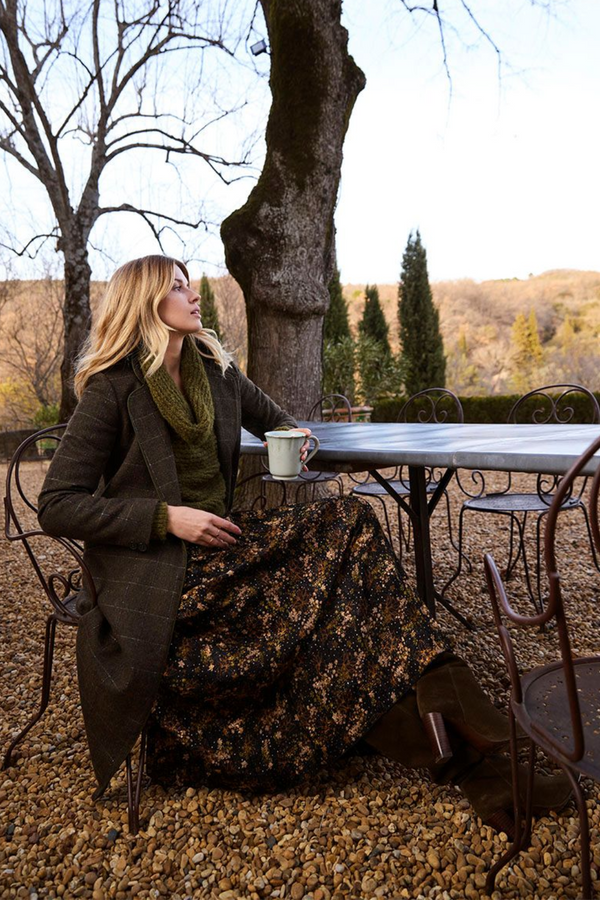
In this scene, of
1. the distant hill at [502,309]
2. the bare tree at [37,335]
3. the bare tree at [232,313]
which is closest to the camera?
the bare tree at [37,335]

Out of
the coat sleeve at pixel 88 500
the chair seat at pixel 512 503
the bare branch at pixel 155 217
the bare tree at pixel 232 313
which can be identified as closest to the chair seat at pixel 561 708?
the coat sleeve at pixel 88 500

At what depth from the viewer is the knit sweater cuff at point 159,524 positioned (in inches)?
64.3

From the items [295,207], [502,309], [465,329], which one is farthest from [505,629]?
[502,309]

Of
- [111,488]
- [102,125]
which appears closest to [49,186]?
[102,125]

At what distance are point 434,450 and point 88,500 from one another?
0.90 metres

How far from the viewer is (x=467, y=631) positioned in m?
2.74

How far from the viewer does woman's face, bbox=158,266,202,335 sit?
1.84 m

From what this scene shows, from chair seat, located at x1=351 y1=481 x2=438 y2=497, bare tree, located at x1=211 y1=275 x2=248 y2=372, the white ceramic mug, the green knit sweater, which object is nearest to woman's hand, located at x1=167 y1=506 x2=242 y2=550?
the green knit sweater

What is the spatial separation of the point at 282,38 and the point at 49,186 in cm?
523

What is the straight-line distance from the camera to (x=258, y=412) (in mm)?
2309

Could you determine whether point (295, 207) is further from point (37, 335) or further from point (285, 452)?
point (37, 335)

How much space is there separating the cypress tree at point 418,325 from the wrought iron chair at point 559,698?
12714mm

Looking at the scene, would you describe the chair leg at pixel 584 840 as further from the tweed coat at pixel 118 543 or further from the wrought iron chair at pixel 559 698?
the tweed coat at pixel 118 543

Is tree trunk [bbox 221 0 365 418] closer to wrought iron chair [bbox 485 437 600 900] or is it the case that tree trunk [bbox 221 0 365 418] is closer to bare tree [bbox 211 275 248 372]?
wrought iron chair [bbox 485 437 600 900]
